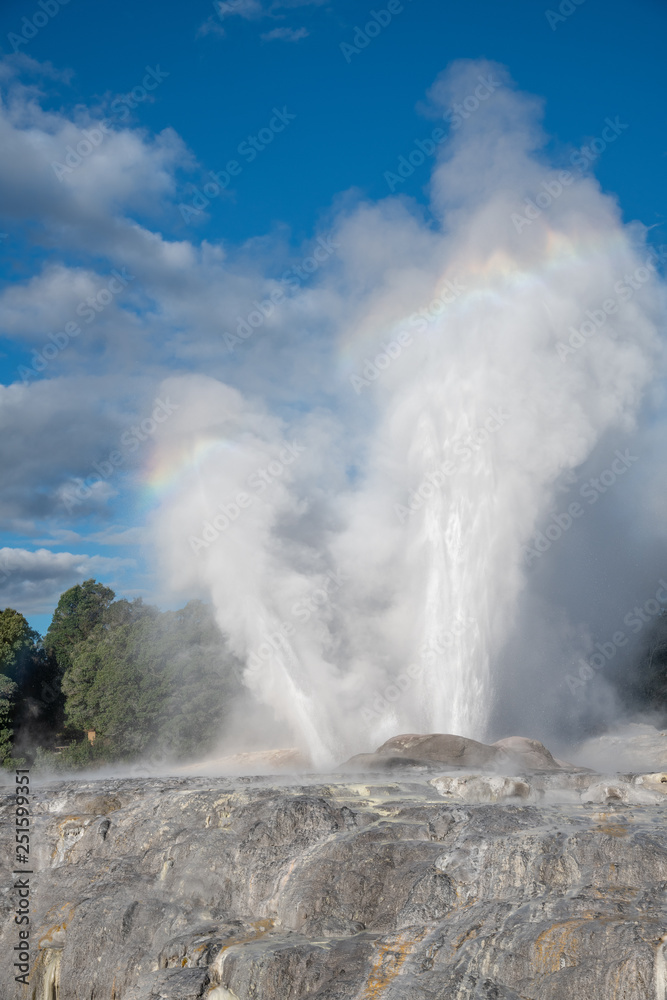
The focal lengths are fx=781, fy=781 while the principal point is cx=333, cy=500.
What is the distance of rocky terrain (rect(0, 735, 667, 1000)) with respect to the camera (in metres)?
9.73

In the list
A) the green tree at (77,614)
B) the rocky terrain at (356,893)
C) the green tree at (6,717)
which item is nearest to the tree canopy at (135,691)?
the green tree at (6,717)

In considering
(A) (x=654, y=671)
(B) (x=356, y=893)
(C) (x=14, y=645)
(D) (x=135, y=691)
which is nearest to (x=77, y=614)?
(C) (x=14, y=645)

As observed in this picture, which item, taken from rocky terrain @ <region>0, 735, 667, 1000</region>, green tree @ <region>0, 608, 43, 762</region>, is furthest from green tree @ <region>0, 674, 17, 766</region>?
rocky terrain @ <region>0, 735, 667, 1000</region>

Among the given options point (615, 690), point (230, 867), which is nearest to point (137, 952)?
point (230, 867)

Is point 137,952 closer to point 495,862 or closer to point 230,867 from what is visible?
point 230,867

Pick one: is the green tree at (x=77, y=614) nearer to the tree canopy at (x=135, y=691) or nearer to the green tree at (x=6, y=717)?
the tree canopy at (x=135, y=691)

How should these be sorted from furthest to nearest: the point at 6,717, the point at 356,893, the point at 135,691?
the point at 135,691 → the point at 6,717 → the point at 356,893

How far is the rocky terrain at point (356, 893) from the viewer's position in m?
9.73

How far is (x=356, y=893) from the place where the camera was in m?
12.6

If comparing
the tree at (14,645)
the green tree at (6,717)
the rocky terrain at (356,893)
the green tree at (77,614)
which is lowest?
the rocky terrain at (356,893)

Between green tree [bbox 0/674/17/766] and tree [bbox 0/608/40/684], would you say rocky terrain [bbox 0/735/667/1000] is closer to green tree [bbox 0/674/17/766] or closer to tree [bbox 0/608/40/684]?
green tree [bbox 0/674/17/766]

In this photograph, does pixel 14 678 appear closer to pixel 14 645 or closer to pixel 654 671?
pixel 14 645

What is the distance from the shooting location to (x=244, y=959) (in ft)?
36.0

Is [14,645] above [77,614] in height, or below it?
below
